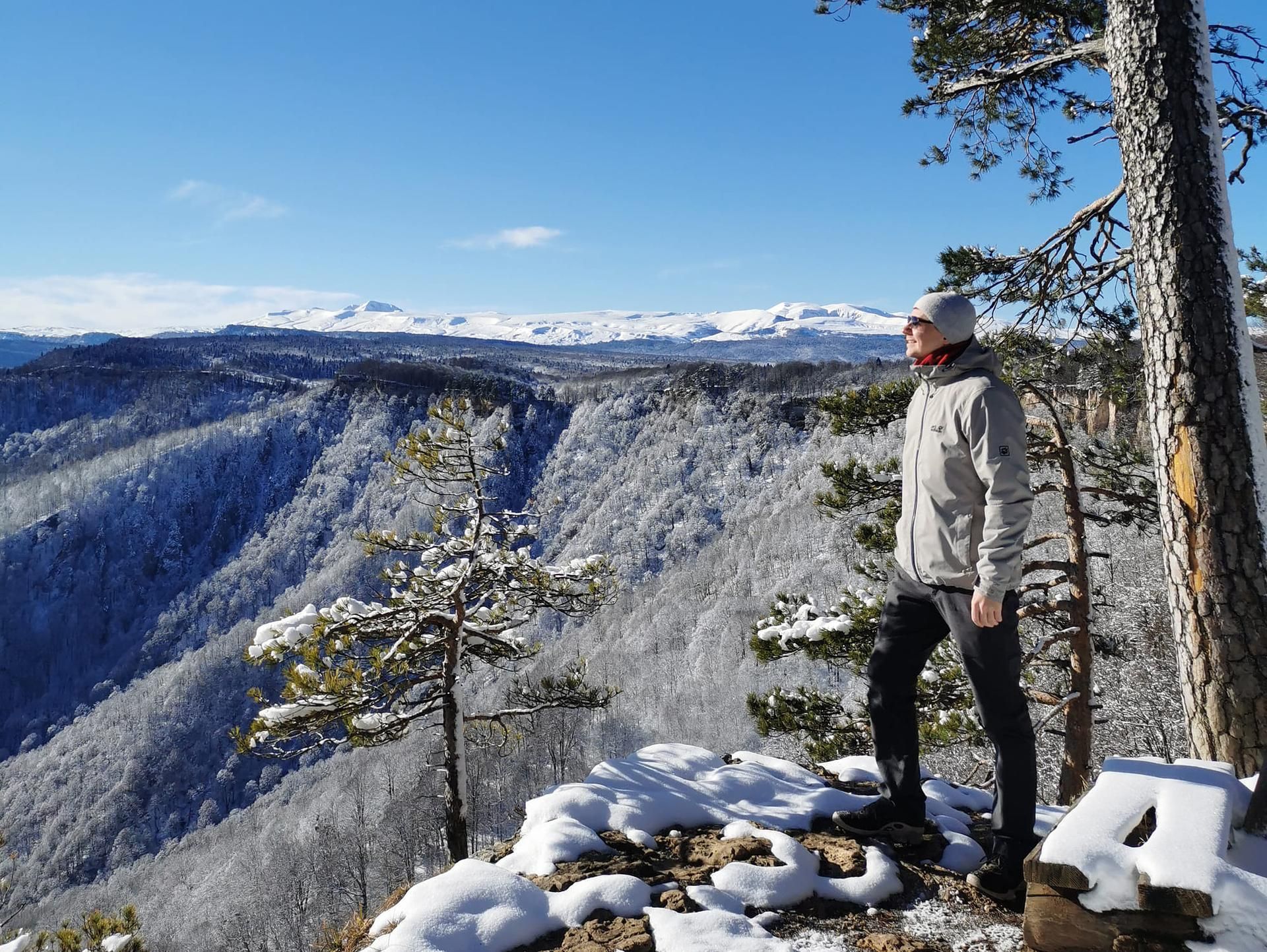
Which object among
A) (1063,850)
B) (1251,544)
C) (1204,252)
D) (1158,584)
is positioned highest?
(1204,252)

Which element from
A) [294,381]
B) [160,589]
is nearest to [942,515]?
[160,589]

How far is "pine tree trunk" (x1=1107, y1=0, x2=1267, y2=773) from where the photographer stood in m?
3.19

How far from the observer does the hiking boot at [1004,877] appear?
2.90m

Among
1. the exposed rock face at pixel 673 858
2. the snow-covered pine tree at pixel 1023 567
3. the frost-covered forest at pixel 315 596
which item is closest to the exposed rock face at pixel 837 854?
the exposed rock face at pixel 673 858

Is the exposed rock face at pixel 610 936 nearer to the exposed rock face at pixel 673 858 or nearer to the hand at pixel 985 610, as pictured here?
the exposed rock face at pixel 673 858

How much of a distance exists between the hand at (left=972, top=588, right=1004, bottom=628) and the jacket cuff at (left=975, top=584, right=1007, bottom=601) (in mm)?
10

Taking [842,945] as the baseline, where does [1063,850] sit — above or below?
above

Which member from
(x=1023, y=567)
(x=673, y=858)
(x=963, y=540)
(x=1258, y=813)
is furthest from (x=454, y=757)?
(x=1258, y=813)

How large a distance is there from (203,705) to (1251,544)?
98947mm

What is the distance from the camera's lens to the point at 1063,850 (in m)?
2.13

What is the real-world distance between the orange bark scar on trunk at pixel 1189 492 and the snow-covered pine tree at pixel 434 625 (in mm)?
6344

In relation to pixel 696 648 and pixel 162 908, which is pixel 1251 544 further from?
pixel 696 648

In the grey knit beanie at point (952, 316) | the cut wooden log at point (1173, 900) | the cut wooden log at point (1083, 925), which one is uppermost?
the grey knit beanie at point (952, 316)

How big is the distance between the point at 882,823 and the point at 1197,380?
99.7 inches
